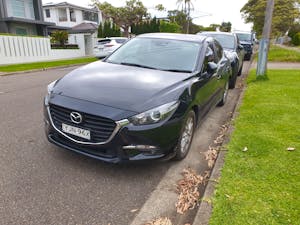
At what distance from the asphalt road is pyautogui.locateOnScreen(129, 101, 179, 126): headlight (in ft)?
2.09

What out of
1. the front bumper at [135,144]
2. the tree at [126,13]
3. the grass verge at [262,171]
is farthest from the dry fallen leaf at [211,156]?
the tree at [126,13]

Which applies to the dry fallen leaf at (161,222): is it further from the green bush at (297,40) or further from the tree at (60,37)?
the green bush at (297,40)

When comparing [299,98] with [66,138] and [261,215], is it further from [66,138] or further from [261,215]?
[66,138]

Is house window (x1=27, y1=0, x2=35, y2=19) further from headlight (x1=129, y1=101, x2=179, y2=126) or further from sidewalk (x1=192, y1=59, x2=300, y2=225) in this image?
sidewalk (x1=192, y1=59, x2=300, y2=225)

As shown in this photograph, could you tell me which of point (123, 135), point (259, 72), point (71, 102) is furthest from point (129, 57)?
point (259, 72)

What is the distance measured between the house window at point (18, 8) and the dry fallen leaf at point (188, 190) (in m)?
24.3

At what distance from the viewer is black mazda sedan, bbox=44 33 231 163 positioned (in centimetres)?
277

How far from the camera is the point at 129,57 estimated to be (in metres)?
4.24

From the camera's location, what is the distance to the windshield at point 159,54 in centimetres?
393

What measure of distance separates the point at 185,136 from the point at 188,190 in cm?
81

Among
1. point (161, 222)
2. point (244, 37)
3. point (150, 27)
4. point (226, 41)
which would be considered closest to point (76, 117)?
point (161, 222)

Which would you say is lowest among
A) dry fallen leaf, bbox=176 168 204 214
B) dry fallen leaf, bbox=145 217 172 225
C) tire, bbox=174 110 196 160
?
dry fallen leaf, bbox=176 168 204 214

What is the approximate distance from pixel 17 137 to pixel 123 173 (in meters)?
1.98

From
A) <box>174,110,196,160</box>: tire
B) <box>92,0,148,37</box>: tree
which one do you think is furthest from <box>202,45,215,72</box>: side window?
<box>92,0,148,37</box>: tree
